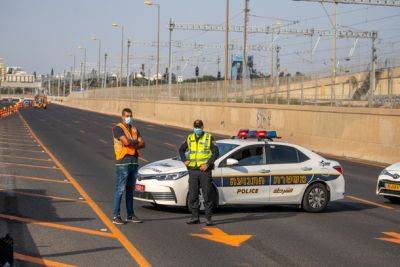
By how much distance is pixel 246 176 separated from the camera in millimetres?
12898

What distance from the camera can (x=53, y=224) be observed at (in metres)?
11.1

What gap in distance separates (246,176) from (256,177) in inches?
9.1

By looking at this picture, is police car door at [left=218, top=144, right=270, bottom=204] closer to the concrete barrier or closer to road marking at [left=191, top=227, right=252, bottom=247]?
road marking at [left=191, top=227, right=252, bottom=247]

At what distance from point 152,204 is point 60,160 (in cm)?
967

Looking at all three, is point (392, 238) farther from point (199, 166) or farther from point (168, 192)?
point (168, 192)

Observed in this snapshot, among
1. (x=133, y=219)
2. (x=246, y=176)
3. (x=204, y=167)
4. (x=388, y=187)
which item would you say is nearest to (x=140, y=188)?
(x=133, y=219)

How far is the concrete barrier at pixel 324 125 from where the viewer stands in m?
28.0

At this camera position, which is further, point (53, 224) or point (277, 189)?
point (277, 189)

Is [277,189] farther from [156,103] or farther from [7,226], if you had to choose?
[156,103]

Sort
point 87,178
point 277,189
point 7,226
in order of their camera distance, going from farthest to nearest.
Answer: point 87,178 < point 277,189 < point 7,226

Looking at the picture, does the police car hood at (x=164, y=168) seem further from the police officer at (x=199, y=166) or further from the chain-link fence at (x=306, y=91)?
the chain-link fence at (x=306, y=91)

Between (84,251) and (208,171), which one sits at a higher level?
(208,171)

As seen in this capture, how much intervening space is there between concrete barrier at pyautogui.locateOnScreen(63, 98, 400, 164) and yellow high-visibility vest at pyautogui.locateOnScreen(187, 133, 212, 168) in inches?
649

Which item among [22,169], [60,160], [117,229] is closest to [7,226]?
[117,229]
